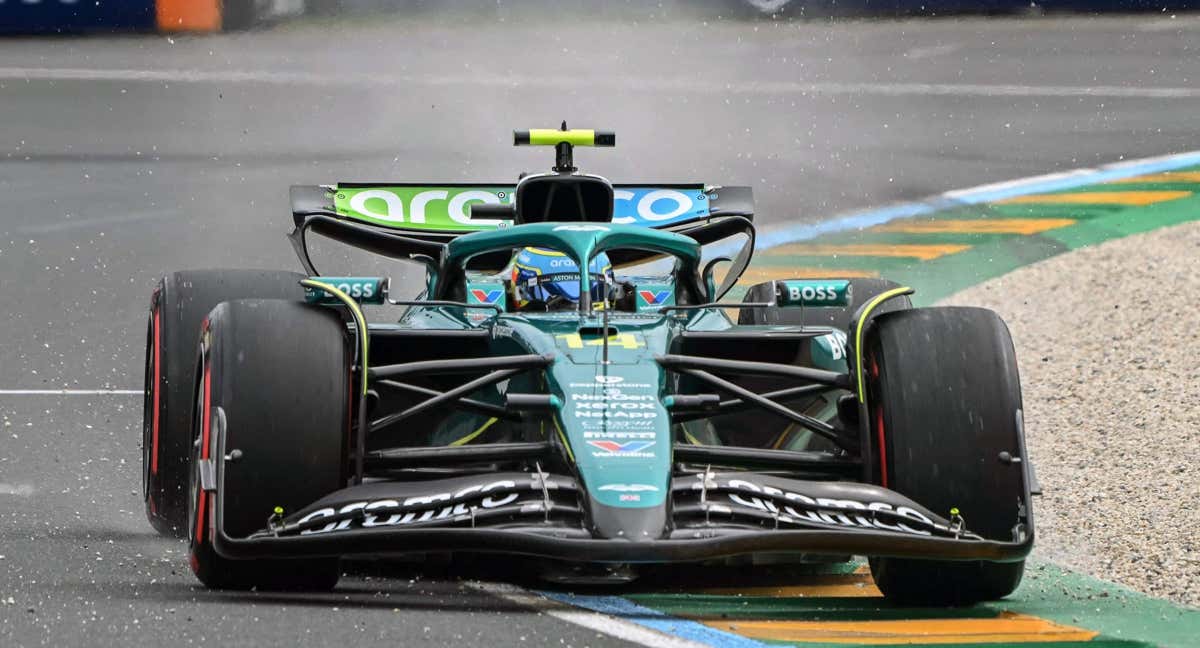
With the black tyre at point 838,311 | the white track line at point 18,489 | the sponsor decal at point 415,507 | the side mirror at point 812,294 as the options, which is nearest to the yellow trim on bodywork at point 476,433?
the side mirror at point 812,294

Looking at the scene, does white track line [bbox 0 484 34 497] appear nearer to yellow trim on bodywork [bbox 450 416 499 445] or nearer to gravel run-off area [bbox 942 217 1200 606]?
yellow trim on bodywork [bbox 450 416 499 445]

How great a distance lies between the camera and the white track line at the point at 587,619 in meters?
5.79

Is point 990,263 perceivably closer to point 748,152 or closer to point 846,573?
point 748,152

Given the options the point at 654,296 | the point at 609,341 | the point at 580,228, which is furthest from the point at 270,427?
the point at 654,296

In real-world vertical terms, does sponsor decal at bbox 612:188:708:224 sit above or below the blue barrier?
below

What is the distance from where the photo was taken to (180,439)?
26.7ft

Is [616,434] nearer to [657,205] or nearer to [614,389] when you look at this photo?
[614,389]

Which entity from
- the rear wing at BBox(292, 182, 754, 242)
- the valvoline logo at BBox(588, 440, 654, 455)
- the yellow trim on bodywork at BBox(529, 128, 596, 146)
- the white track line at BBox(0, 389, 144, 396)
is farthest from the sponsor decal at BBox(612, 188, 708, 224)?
the valvoline logo at BBox(588, 440, 654, 455)

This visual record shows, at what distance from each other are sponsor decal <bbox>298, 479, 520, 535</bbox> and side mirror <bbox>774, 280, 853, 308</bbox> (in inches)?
69.1

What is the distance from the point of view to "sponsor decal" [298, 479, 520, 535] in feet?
20.4

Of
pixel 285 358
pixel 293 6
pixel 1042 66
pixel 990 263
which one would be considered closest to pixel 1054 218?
pixel 990 263

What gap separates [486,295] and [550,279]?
401 millimetres

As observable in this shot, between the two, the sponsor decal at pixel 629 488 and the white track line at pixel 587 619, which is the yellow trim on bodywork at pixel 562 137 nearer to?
the white track line at pixel 587 619

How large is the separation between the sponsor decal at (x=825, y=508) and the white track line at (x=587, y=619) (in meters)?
0.50
